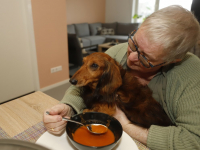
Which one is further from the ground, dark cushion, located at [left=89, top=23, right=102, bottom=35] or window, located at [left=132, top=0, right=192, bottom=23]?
window, located at [left=132, top=0, right=192, bottom=23]

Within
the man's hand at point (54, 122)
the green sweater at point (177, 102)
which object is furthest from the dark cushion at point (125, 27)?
the man's hand at point (54, 122)

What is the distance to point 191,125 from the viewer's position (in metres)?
0.76

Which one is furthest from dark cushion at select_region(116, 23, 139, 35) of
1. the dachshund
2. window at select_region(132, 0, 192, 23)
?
the dachshund

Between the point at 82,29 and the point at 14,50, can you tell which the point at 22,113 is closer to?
the point at 14,50

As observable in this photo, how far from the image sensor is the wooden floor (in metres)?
0.79

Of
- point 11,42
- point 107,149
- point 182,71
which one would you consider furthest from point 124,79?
point 11,42

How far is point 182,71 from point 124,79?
0.35 m

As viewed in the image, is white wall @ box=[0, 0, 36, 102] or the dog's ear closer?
the dog's ear

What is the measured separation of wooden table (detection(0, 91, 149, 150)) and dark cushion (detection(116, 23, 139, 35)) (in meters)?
7.04

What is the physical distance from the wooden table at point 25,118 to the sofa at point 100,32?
560cm

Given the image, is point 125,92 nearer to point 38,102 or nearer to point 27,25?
point 38,102

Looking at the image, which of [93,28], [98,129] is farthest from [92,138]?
[93,28]

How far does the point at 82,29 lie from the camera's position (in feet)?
23.4

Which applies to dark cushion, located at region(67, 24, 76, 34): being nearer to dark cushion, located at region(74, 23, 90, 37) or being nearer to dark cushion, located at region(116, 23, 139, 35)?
dark cushion, located at region(74, 23, 90, 37)
